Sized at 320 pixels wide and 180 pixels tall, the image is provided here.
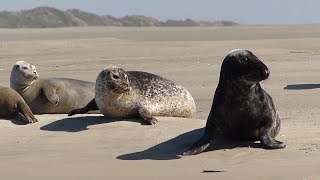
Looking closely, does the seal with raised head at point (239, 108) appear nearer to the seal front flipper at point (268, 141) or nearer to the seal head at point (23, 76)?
the seal front flipper at point (268, 141)

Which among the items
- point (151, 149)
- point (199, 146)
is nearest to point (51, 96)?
point (151, 149)

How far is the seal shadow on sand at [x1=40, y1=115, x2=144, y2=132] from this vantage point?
26.1 ft

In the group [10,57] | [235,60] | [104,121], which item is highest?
[235,60]

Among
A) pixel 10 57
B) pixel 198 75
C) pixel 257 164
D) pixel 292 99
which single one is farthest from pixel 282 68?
pixel 257 164

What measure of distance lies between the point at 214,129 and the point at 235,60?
0.59m

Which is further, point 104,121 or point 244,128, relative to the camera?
point 104,121

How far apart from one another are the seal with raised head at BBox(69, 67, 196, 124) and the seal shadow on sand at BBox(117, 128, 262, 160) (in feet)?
2.98

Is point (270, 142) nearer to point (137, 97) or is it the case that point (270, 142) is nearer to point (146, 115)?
point (146, 115)

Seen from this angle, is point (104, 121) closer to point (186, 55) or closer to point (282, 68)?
point (282, 68)

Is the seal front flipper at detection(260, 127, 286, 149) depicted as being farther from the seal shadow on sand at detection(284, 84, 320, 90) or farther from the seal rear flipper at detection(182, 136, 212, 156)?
the seal shadow on sand at detection(284, 84, 320, 90)

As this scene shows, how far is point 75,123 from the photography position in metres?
8.14

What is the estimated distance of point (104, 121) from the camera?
8156 millimetres

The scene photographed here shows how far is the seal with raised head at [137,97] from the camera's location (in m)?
8.17

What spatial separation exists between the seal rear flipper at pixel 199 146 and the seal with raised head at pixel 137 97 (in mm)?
1356
